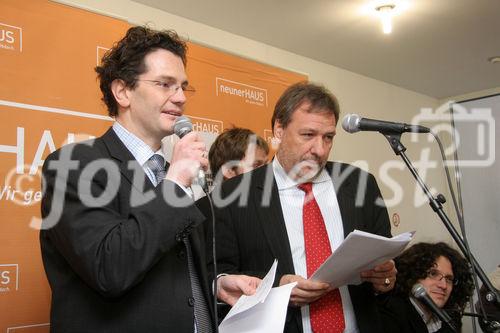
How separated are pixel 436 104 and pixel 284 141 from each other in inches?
190

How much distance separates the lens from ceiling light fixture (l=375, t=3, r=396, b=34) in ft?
11.8

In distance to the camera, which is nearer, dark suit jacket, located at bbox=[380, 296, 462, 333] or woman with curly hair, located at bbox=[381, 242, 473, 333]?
dark suit jacket, located at bbox=[380, 296, 462, 333]

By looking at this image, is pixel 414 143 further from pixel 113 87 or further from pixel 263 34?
pixel 113 87

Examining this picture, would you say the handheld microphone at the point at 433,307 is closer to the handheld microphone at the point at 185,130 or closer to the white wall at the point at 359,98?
the handheld microphone at the point at 185,130

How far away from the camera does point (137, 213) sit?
117cm

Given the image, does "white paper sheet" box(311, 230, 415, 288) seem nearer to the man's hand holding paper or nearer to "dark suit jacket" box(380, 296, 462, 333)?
the man's hand holding paper

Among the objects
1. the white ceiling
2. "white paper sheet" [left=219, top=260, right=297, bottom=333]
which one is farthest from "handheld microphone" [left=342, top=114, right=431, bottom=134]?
the white ceiling

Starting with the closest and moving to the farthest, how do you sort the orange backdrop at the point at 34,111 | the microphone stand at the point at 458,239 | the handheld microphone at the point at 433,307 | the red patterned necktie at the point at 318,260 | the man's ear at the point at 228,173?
the microphone stand at the point at 458,239, the handheld microphone at the point at 433,307, the red patterned necktie at the point at 318,260, the orange backdrop at the point at 34,111, the man's ear at the point at 228,173

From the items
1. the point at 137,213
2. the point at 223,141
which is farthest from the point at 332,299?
the point at 223,141

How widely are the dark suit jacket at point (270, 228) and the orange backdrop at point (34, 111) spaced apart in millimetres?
1078

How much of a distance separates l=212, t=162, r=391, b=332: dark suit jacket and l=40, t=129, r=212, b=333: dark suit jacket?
398mm

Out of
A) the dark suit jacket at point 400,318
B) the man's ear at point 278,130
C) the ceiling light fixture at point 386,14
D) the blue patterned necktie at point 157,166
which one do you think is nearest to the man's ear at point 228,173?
the man's ear at point 278,130

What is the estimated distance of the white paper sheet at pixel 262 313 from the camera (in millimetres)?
1347

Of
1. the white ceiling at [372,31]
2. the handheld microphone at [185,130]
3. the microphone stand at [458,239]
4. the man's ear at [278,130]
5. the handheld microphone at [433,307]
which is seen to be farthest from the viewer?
the white ceiling at [372,31]
